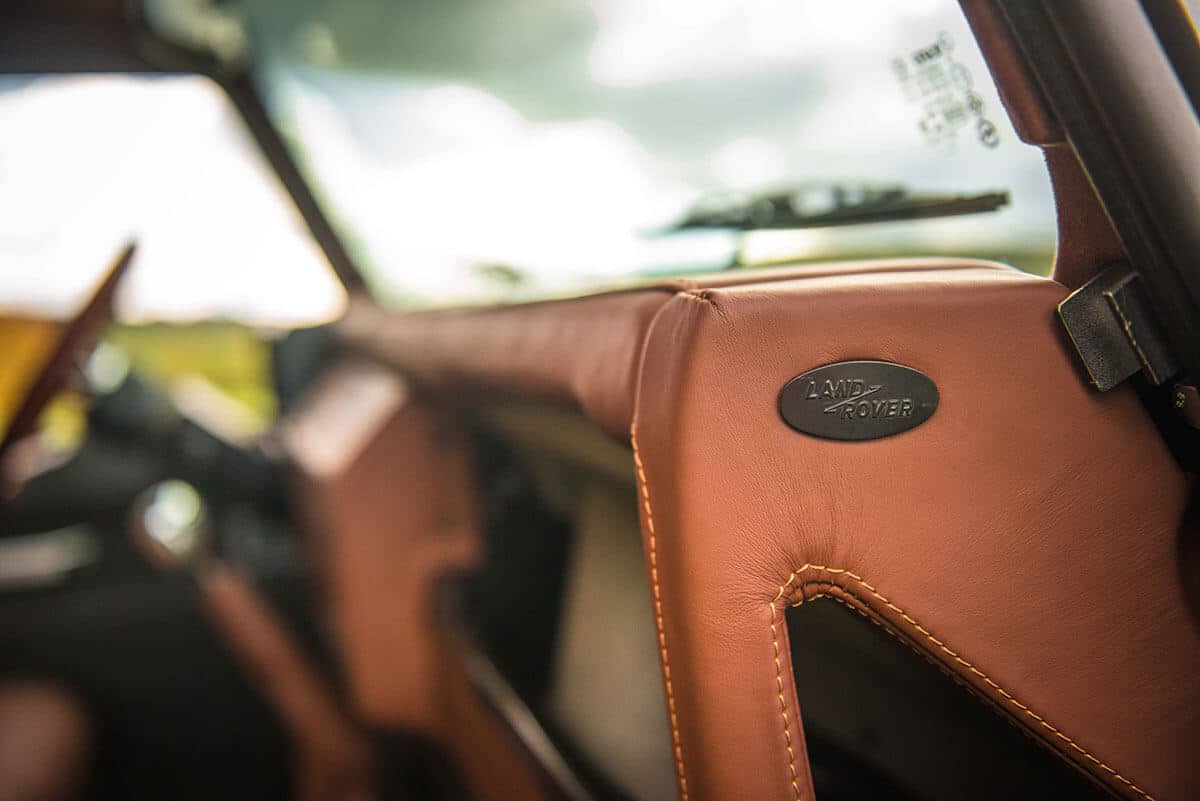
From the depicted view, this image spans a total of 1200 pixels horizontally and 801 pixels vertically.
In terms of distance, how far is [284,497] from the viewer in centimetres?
173

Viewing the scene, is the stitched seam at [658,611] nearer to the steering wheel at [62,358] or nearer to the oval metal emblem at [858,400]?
the oval metal emblem at [858,400]

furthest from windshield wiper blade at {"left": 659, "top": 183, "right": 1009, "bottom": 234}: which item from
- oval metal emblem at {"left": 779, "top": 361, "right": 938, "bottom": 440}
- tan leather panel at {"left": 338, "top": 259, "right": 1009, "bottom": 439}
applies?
oval metal emblem at {"left": 779, "top": 361, "right": 938, "bottom": 440}

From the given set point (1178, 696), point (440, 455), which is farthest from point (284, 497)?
point (1178, 696)

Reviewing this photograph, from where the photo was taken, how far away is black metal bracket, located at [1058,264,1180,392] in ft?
2.03

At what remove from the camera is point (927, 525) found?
59 centimetres

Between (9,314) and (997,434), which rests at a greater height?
(997,434)

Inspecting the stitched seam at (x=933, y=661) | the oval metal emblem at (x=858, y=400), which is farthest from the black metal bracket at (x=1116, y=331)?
the stitched seam at (x=933, y=661)

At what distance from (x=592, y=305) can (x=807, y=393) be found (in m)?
0.22

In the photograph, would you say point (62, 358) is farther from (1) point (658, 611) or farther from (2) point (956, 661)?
(2) point (956, 661)

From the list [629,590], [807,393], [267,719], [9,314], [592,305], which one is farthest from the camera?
[9,314]

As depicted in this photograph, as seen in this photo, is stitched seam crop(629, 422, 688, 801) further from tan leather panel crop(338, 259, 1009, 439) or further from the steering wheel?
the steering wheel

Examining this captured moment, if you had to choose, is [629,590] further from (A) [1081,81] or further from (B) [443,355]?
(A) [1081,81]

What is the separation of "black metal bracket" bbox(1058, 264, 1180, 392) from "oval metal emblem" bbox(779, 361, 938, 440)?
14 centimetres

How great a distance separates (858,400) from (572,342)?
25cm
